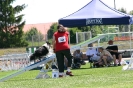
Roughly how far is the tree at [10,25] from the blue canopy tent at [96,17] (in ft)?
108

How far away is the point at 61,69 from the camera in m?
16.2

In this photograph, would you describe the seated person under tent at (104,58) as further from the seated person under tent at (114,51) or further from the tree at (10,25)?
the tree at (10,25)

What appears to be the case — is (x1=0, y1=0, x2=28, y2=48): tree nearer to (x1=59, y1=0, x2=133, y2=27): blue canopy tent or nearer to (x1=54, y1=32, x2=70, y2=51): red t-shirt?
(x1=59, y1=0, x2=133, y2=27): blue canopy tent

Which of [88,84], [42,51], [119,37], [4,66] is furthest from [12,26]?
[88,84]

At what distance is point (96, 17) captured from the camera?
23125 mm

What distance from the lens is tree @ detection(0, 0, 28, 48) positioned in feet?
187

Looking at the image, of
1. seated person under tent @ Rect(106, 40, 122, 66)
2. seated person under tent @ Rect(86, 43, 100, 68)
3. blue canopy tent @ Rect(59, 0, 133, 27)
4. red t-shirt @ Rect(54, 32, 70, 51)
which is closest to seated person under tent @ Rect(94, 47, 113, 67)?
seated person under tent @ Rect(86, 43, 100, 68)

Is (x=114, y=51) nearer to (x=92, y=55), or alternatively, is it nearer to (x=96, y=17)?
(x=92, y=55)

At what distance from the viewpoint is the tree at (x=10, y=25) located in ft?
187

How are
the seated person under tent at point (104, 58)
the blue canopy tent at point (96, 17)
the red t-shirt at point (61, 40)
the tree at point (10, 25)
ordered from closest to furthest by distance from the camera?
1. the red t-shirt at point (61, 40)
2. the seated person under tent at point (104, 58)
3. the blue canopy tent at point (96, 17)
4. the tree at point (10, 25)

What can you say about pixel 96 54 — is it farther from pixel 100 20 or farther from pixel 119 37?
pixel 119 37

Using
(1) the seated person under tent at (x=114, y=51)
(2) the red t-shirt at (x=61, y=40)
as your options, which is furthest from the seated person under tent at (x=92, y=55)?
(2) the red t-shirt at (x=61, y=40)

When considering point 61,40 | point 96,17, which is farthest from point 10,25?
point 61,40

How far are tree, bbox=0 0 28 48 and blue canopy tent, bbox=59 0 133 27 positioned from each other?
108 ft
